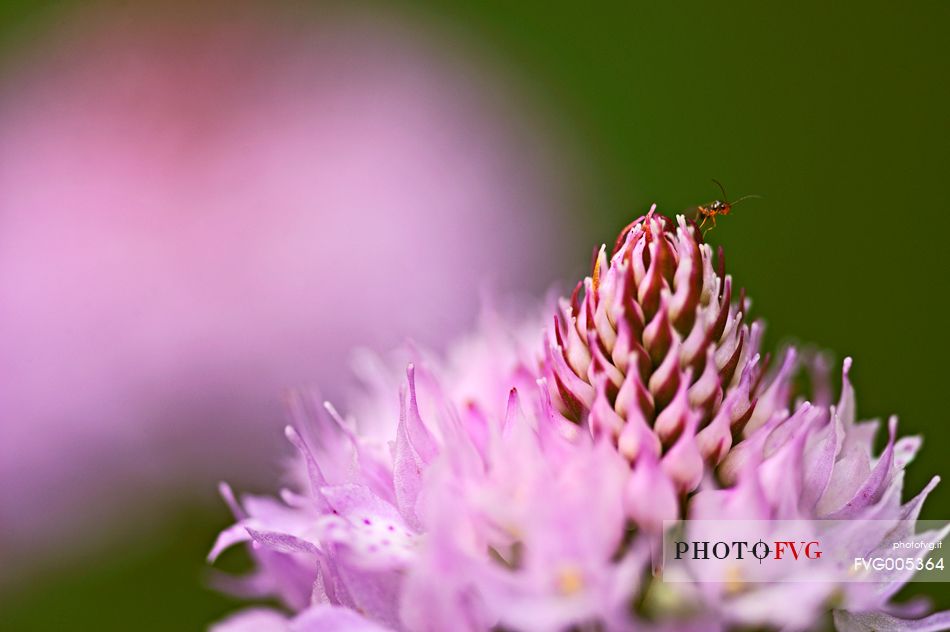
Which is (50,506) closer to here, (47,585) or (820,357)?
(47,585)

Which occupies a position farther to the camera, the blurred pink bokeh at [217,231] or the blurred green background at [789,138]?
the blurred green background at [789,138]

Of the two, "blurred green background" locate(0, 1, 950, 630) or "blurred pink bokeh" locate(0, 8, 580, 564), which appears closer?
"blurred pink bokeh" locate(0, 8, 580, 564)

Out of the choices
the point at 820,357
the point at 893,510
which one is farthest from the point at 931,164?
the point at 893,510

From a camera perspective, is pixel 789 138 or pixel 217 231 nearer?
pixel 217 231
